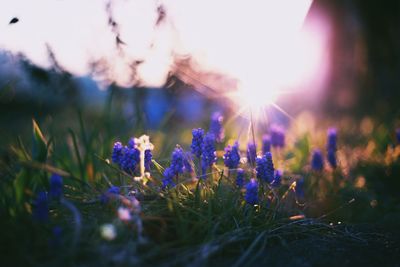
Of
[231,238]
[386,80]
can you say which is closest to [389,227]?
[231,238]

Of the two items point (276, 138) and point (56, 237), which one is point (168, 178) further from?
point (276, 138)

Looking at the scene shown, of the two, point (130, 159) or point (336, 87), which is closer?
point (130, 159)

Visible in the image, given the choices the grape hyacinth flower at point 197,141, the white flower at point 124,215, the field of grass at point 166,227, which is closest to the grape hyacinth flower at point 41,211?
the field of grass at point 166,227

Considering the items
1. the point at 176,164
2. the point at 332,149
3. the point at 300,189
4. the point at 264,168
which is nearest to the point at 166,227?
the point at 176,164

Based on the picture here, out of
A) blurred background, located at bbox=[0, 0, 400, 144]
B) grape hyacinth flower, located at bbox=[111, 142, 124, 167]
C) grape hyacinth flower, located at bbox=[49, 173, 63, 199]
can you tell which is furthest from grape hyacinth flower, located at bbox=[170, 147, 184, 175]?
blurred background, located at bbox=[0, 0, 400, 144]

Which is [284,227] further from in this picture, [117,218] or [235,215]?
[117,218]

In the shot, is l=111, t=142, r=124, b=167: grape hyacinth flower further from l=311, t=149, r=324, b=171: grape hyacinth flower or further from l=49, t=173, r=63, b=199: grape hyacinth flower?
l=311, t=149, r=324, b=171: grape hyacinth flower

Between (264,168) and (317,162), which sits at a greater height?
(264,168)

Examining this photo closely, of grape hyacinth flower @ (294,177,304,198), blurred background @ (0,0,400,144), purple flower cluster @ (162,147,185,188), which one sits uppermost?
blurred background @ (0,0,400,144)

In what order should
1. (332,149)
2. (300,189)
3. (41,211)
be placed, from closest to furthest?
(41,211) < (300,189) < (332,149)
